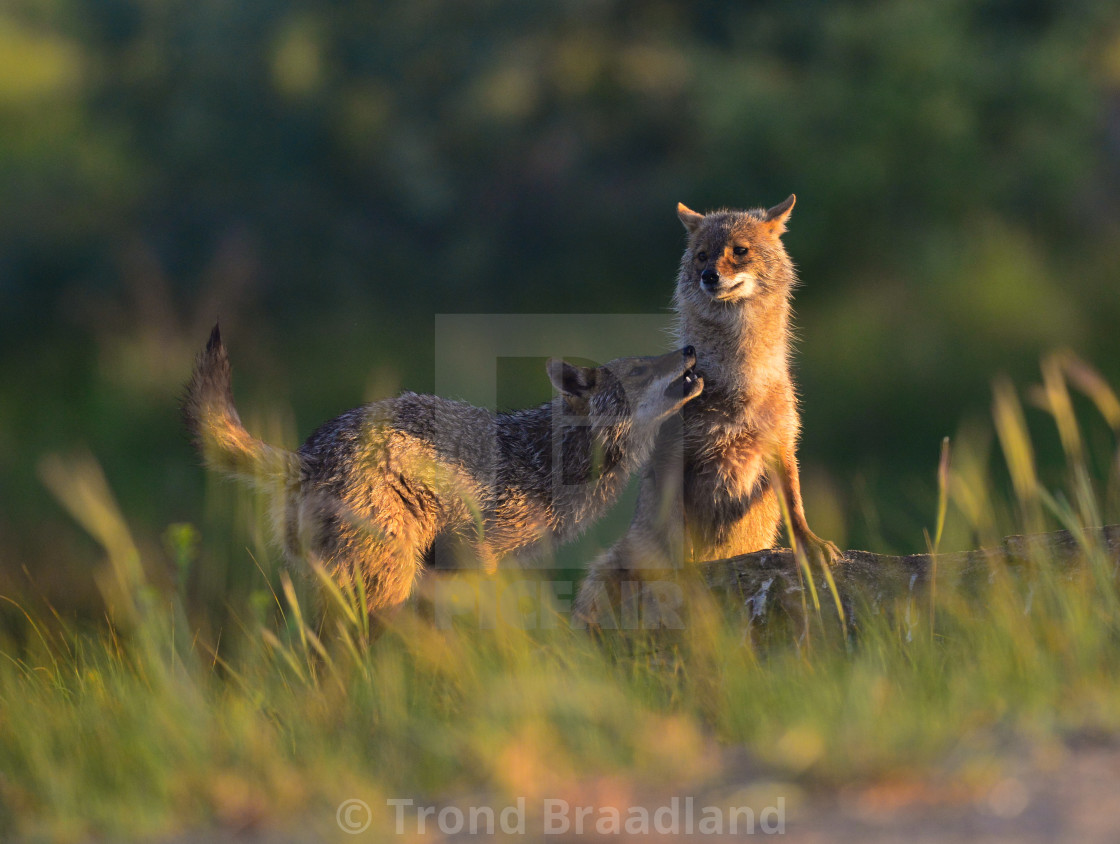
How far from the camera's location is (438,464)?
5.29m

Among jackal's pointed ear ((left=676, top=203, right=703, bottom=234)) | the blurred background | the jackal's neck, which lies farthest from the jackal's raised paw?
the blurred background

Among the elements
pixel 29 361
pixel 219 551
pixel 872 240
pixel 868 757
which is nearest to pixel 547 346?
pixel 872 240

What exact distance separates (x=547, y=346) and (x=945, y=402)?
5181 millimetres

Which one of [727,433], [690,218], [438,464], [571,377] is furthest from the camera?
[690,218]

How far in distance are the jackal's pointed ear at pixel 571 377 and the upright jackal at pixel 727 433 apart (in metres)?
0.56

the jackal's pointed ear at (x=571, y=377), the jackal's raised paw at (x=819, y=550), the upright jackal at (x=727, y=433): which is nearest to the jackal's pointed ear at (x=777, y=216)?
the upright jackal at (x=727, y=433)

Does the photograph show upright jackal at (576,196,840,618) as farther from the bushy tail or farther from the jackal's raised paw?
the bushy tail

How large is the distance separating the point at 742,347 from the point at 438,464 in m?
1.74

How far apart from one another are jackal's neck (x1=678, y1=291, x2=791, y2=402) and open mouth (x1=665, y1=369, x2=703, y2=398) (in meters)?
0.10

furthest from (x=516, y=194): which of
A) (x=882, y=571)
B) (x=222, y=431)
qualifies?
(x=882, y=571)

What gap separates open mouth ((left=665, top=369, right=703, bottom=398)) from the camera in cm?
550

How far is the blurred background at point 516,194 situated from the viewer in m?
13.6

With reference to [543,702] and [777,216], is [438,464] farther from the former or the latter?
[777,216]

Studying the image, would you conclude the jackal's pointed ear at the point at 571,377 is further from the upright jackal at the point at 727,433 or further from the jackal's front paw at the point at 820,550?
the jackal's front paw at the point at 820,550
